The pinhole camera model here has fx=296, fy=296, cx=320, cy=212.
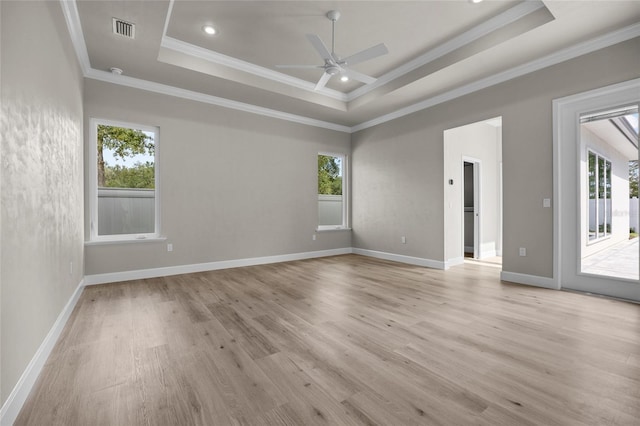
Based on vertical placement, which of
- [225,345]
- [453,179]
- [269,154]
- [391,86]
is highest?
[391,86]

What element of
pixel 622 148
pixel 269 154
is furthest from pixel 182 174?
pixel 622 148

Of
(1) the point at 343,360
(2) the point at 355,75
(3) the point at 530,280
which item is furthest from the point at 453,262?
(1) the point at 343,360

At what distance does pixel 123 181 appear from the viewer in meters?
4.32

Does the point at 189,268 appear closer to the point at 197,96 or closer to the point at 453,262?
the point at 197,96

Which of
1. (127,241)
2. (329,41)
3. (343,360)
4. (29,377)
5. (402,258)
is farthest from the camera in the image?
(402,258)

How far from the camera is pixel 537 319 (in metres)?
2.67

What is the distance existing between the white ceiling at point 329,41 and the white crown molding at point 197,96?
2cm

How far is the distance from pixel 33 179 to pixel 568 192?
5.13 metres

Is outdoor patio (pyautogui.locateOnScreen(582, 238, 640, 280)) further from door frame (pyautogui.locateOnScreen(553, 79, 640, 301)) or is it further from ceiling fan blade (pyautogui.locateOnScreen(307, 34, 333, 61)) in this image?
ceiling fan blade (pyautogui.locateOnScreen(307, 34, 333, 61))

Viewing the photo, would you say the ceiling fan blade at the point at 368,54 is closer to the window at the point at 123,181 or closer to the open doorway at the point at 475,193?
the open doorway at the point at 475,193

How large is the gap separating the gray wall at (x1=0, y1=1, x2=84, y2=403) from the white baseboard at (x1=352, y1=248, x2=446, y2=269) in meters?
4.84

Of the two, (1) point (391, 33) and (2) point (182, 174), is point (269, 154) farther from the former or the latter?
(1) point (391, 33)

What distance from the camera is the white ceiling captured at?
299 cm

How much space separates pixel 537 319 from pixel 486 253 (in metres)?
3.67
